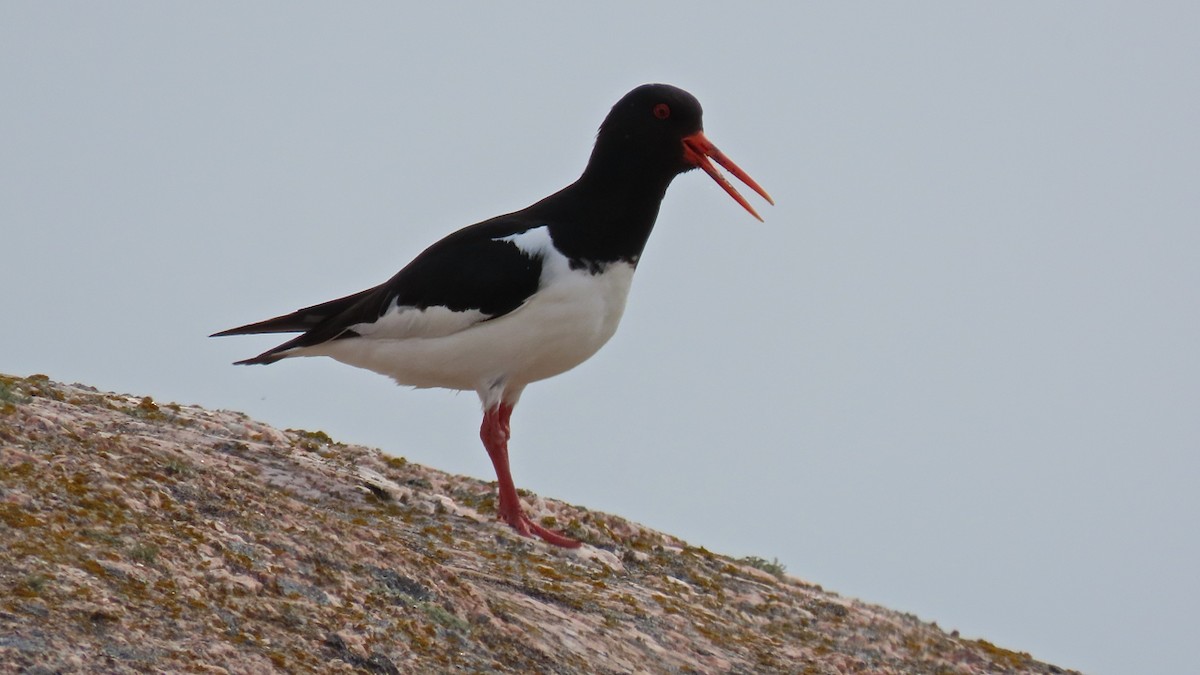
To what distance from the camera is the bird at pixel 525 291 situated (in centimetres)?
895

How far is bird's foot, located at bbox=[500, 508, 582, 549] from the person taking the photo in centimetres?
838

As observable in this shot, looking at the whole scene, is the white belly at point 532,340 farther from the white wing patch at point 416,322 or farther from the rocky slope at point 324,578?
the rocky slope at point 324,578

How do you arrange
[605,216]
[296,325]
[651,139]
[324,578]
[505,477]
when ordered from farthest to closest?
[296,325]
[651,139]
[605,216]
[505,477]
[324,578]

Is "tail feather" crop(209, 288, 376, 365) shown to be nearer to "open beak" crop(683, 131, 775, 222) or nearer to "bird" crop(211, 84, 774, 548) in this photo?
"bird" crop(211, 84, 774, 548)

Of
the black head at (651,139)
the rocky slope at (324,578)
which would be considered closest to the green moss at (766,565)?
the rocky slope at (324,578)

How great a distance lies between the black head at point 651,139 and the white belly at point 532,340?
0.76 m

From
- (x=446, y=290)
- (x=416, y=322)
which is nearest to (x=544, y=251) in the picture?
(x=446, y=290)

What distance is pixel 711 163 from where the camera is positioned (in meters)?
9.88

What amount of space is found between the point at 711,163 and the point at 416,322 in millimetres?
2270

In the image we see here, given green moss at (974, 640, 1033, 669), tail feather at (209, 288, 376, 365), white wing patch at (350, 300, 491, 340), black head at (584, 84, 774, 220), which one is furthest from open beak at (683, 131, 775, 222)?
green moss at (974, 640, 1033, 669)

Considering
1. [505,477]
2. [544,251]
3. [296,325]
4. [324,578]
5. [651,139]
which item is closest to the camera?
[324,578]

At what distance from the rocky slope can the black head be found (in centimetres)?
227

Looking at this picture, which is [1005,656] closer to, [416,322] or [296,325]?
[416,322]

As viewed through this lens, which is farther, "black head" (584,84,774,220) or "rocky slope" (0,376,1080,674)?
"black head" (584,84,774,220)
